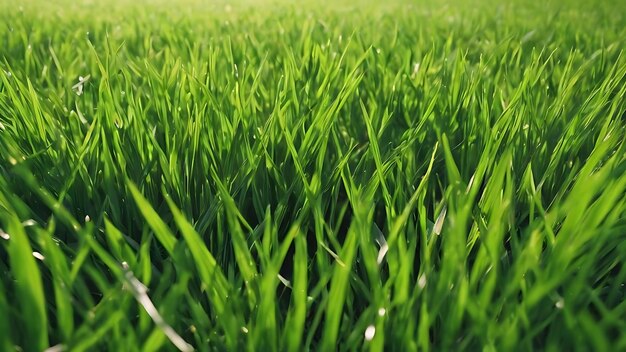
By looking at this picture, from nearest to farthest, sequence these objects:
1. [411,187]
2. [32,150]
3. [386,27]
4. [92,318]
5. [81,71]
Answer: [92,318]
[411,187]
[32,150]
[81,71]
[386,27]

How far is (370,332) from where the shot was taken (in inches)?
20.5

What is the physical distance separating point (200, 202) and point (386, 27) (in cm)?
211

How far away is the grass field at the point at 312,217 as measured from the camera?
1.64 feet

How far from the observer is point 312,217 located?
78 centimetres

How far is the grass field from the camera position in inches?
19.7

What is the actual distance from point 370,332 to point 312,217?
275 mm

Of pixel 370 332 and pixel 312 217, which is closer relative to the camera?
pixel 370 332

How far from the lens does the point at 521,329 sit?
56 centimetres

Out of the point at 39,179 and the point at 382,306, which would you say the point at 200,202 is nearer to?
the point at 39,179

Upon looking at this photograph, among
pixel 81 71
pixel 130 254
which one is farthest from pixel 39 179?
pixel 81 71

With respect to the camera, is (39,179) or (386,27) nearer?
(39,179)

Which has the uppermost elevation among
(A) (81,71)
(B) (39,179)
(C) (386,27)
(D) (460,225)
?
(D) (460,225)

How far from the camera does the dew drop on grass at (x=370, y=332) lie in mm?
516

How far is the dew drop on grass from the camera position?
0.52 meters
